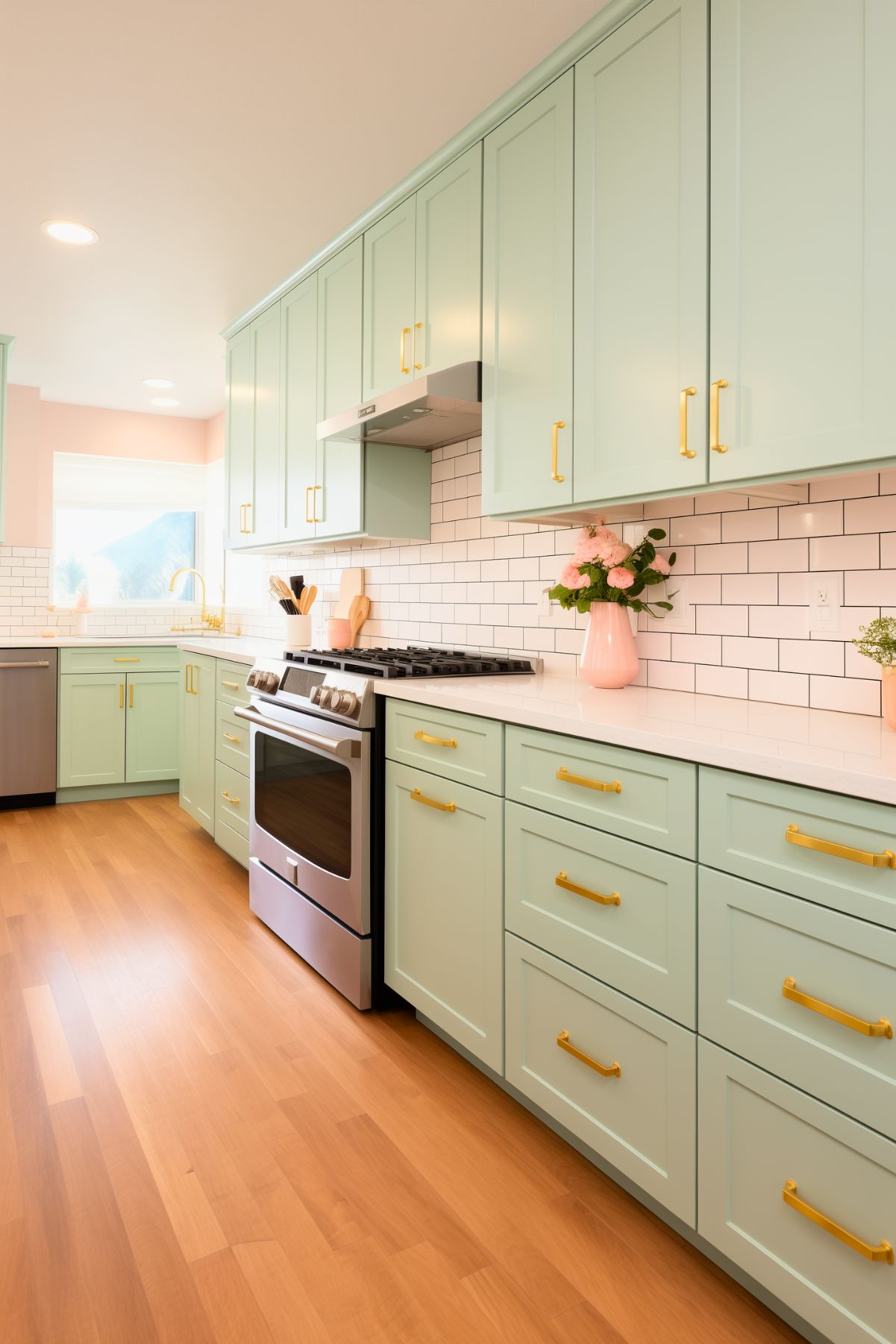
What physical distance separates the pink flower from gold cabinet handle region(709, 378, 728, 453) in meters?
0.54

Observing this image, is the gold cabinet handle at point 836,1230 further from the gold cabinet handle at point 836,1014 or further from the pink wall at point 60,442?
the pink wall at point 60,442

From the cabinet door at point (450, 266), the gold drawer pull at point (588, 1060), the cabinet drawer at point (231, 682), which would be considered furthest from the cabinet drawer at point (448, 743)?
the cabinet drawer at point (231, 682)

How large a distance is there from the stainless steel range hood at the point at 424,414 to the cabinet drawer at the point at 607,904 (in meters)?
1.20

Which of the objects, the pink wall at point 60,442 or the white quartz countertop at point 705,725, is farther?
the pink wall at point 60,442

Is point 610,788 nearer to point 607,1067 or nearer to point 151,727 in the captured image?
point 607,1067

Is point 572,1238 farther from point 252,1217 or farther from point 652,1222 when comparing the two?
point 252,1217

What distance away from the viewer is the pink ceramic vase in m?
2.17

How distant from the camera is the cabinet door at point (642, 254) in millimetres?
1718

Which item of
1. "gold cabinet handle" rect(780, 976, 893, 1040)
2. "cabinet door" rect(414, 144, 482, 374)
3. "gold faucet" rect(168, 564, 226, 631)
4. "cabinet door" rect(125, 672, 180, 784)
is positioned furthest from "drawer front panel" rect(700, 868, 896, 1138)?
"gold faucet" rect(168, 564, 226, 631)

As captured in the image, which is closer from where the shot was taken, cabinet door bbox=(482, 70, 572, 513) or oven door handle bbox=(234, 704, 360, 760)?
cabinet door bbox=(482, 70, 572, 513)

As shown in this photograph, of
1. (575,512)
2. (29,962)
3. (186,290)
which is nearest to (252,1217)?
(29,962)

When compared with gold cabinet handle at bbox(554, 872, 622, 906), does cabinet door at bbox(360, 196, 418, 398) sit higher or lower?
higher

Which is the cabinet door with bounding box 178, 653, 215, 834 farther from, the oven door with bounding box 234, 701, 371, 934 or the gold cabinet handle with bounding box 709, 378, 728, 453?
the gold cabinet handle with bounding box 709, 378, 728, 453

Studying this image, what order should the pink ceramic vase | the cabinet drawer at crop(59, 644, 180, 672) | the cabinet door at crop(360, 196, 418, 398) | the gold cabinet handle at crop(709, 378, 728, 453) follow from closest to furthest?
the gold cabinet handle at crop(709, 378, 728, 453), the pink ceramic vase, the cabinet door at crop(360, 196, 418, 398), the cabinet drawer at crop(59, 644, 180, 672)
